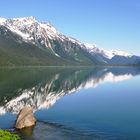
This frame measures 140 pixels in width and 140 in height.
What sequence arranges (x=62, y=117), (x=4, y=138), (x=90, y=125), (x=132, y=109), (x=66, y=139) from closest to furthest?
1. (x=4, y=138)
2. (x=66, y=139)
3. (x=90, y=125)
4. (x=62, y=117)
5. (x=132, y=109)

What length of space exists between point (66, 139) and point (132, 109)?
1188 inches

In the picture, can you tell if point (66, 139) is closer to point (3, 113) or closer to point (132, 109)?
point (3, 113)

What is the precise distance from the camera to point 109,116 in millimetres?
63625

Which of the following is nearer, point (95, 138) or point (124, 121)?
point (95, 138)

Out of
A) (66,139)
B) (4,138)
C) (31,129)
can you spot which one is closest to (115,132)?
(66,139)

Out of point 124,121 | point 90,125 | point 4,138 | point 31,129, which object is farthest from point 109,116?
point 4,138

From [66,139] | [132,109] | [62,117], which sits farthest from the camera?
[132,109]

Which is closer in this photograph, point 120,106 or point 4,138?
point 4,138

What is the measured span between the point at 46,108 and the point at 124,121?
63.9ft

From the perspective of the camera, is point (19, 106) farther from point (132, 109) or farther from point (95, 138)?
point (95, 138)

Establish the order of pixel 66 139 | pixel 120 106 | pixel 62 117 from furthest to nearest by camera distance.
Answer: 1. pixel 120 106
2. pixel 62 117
3. pixel 66 139

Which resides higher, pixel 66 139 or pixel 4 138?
pixel 4 138

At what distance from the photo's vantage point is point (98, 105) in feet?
262

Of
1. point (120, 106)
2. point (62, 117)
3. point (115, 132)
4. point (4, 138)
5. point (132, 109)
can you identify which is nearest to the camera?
point (4, 138)
